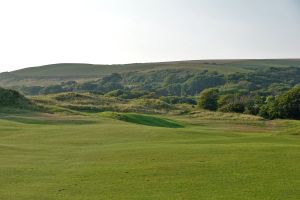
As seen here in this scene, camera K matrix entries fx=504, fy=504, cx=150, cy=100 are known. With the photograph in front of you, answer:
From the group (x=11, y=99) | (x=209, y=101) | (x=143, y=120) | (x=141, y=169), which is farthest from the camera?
(x=209, y=101)

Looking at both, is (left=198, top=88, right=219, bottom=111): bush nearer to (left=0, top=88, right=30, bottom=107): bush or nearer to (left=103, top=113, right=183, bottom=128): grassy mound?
(left=103, top=113, right=183, bottom=128): grassy mound

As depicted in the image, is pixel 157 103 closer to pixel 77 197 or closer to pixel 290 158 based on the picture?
pixel 290 158

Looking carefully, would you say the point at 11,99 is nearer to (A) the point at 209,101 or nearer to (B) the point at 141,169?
(A) the point at 209,101

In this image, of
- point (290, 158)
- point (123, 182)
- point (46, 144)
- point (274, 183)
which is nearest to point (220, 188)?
point (274, 183)

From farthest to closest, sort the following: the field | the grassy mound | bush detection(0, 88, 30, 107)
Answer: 1. bush detection(0, 88, 30, 107)
2. the grassy mound
3. the field

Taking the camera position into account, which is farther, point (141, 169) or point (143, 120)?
point (143, 120)

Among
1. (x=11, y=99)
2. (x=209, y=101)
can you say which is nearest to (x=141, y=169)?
(x=11, y=99)

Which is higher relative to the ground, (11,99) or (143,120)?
(11,99)

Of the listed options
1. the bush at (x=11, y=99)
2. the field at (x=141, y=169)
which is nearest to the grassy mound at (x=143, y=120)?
the bush at (x=11, y=99)

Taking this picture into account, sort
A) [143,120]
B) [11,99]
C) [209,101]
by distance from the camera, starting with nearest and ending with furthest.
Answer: [143,120]
[11,99]
[209,101]

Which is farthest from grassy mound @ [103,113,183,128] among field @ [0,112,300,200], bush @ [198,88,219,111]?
bush @ [198,88,219,111]

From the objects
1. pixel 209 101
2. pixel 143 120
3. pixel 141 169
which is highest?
pixel 141 169

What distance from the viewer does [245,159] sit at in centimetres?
2627

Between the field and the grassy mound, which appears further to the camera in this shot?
the grassy mound
